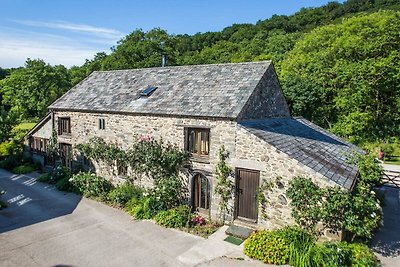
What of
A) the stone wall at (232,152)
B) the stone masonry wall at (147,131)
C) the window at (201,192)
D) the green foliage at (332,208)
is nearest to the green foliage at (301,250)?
the green foliage at (332,208)

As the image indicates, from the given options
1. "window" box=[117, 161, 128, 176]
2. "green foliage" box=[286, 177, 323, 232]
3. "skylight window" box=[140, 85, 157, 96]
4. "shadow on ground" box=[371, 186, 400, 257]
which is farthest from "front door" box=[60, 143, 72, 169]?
"shadow on ground" box=[371, 186, 400, 257]

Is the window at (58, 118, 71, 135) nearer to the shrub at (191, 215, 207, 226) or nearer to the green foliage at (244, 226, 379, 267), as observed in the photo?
the shrub at (191, 215, 207, 226)

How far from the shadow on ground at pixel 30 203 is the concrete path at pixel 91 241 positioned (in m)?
0.05

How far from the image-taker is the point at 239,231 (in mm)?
12625

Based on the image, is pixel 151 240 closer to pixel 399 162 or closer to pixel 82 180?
pixel 82 180

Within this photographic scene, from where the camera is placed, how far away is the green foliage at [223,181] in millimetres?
13422

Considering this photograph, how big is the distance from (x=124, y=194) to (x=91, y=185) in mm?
2891

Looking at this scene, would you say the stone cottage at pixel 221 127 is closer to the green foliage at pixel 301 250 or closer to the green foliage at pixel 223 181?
the green foliage at pixel 223 181

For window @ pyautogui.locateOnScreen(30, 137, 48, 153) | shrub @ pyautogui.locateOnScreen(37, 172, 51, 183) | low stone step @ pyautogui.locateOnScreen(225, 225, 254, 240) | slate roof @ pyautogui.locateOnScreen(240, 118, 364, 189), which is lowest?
low stone step @ pyautogui.locateOnScreen(225, 225, 254, 240)

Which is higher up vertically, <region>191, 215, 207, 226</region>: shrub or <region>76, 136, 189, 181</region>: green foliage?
<region>76, 136, 189, 181</region>: green foliage

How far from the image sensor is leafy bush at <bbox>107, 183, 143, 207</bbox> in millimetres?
16156

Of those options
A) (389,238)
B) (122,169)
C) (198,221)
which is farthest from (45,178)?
(389,238)

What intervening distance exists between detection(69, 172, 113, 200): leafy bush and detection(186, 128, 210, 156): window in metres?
6.55

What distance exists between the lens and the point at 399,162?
2908 centimetres
